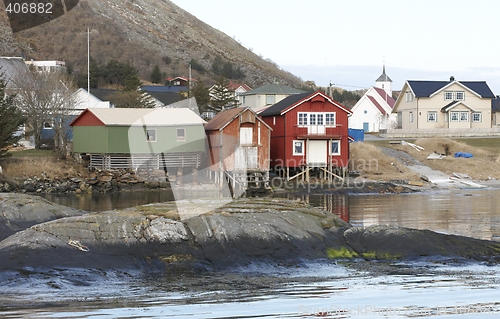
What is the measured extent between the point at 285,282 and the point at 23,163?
104 feet

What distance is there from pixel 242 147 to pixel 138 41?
4200 inches

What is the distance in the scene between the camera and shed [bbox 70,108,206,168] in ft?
144

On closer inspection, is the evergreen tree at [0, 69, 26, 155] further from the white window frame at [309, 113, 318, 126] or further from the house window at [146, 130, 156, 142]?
the white window frame at [309, 113, 318, 126]

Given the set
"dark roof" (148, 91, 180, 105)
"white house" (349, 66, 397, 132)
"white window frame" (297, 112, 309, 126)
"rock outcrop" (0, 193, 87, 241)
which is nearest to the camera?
"rock outcrop" (0, 193, 87, 241)

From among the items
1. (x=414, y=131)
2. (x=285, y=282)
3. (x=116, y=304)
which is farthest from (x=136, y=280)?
(x=414, y=131)

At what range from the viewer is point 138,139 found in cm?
4550

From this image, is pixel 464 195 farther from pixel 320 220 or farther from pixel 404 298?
pixel 404 298

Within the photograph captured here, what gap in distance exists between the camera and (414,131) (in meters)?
64.0

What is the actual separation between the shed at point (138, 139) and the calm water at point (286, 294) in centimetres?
2887

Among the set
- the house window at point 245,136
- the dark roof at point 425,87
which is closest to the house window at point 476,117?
the dark roof at point 425,87

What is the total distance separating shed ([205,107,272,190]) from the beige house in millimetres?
28089

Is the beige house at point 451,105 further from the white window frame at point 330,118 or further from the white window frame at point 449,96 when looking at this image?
the white window frame at point 330,118

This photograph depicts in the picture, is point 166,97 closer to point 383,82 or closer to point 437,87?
point 437,87

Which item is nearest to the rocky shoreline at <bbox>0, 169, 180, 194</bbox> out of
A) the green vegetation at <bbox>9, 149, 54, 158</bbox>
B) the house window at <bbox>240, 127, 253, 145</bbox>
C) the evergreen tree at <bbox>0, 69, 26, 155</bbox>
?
the evergreen tree at <bbox>0, 69, 26, 155</bbox>
